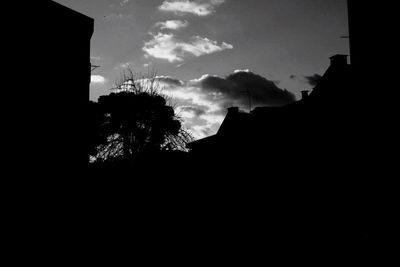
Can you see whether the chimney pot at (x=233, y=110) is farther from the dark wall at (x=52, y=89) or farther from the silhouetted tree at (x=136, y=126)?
the dark wall at (x=52, y=89)

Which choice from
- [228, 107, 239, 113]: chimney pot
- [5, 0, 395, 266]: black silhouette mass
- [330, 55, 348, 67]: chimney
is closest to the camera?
[5, 0, 395, 266]: black silhouette mass

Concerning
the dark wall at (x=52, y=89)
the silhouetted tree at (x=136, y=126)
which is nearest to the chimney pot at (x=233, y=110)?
the silhouetted tree at (x=136, y=126)

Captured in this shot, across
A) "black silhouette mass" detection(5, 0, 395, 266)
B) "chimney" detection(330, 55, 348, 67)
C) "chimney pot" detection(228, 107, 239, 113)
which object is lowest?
"black silhouette mass" detection(5, 0, 395, 266)

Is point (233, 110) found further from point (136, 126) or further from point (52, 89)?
point (52, 89)

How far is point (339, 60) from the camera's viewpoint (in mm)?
25594

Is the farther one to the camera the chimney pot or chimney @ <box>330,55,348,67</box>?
the chimney pot

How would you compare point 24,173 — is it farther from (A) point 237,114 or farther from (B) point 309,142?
(A) point 237,114

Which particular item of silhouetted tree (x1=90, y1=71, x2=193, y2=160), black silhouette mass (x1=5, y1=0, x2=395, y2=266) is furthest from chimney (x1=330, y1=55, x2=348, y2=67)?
silhouetted tree (x1=90, y1=71, x2=193, y2=160)

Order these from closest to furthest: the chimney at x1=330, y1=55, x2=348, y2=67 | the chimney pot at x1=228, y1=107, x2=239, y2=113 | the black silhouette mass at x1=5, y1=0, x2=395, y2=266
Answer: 1. the black silhouette mass at x1=5, y1=0, x2=395, y2=266
2. the chimney at x1=330, y1=55, x2=348, y2=67
3. the chimney pot at x1=228, y1=107, x2=239, y2=113

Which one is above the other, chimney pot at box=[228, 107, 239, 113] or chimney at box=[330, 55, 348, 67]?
chimney at box=[330, 55, 348, 67]

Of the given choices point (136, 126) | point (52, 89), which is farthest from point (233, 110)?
point (52, 89)

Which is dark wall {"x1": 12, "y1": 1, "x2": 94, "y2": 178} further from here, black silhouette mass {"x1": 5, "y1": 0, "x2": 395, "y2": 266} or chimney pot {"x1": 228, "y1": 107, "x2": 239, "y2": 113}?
chimney pot {"x1": 228, "y1": 107, "x2": 239, "y2": 113}

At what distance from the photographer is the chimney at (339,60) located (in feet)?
83.4

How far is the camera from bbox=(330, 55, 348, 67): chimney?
25.4 metres
